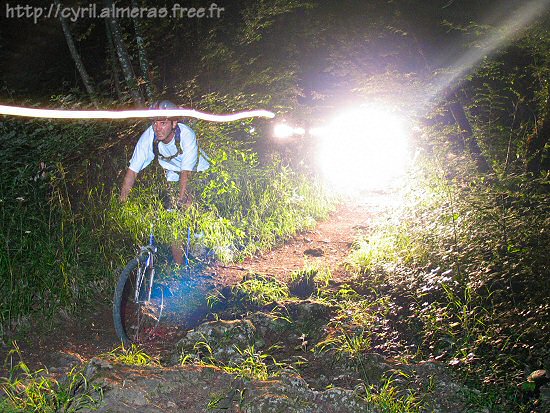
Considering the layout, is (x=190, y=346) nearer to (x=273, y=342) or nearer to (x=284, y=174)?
(x=273, y=342)

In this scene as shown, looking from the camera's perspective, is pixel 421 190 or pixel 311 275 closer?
pixel 311 275

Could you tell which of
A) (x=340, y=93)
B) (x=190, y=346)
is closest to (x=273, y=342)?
(x=190, y=346)

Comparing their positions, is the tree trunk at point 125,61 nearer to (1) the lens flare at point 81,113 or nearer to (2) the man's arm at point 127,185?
(1) the lens flare at point 81,113

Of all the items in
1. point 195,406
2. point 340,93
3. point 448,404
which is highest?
point 340,93

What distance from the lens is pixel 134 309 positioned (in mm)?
6031

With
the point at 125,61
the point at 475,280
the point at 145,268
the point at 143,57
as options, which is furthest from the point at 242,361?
the point at 143,57

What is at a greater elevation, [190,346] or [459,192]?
[459,192]

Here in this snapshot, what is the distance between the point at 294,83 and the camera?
13523 mm

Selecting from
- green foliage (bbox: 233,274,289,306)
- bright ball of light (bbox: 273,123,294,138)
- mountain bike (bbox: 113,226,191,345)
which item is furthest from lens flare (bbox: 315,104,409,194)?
mountain bike (bbox: 113,226,191,345)

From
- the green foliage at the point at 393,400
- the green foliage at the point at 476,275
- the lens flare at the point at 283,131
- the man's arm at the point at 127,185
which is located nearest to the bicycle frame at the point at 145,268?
the man's arm at the point at 127,185

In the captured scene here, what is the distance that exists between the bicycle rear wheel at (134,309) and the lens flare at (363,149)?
10.2m

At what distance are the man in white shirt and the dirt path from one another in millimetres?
1427

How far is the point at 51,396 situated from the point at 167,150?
3.49 metres

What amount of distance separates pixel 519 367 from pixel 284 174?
347 inches
